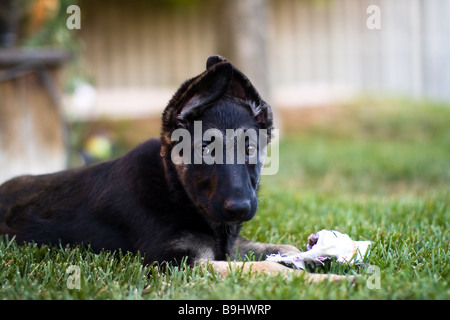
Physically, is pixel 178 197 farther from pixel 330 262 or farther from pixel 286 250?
pixel 330 262

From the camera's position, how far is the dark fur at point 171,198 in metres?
3.29

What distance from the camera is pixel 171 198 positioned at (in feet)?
11.6

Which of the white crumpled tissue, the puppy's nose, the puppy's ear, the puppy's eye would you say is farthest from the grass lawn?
the puppy's ear

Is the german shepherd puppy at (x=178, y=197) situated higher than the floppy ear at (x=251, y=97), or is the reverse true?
the floppy ear at (x=251, y=97)

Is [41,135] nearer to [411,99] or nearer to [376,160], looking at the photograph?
[376,160]

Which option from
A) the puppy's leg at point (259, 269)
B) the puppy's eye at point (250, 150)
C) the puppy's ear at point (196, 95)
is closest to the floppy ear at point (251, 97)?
the puppy's ear at point (196, 95)

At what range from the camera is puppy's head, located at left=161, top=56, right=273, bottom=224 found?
3207mm

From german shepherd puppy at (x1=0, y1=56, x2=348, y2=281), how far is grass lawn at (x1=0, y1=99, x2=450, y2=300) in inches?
5.8

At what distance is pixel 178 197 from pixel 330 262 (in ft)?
3.39

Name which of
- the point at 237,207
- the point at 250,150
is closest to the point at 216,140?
the point at 250,150

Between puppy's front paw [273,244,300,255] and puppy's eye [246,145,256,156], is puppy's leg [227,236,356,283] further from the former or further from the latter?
puppy's eye [246,145,256,156]

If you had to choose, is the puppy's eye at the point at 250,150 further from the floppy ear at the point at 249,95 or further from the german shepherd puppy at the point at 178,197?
the floppy ear at the point at 249,95

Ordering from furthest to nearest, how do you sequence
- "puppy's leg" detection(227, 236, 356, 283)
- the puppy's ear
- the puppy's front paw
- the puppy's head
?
1. the puppy's front paw
2. the puppy's ear
3. the puppy's head
4. "puppy's leg" detection(227, 236, 356, 283)
